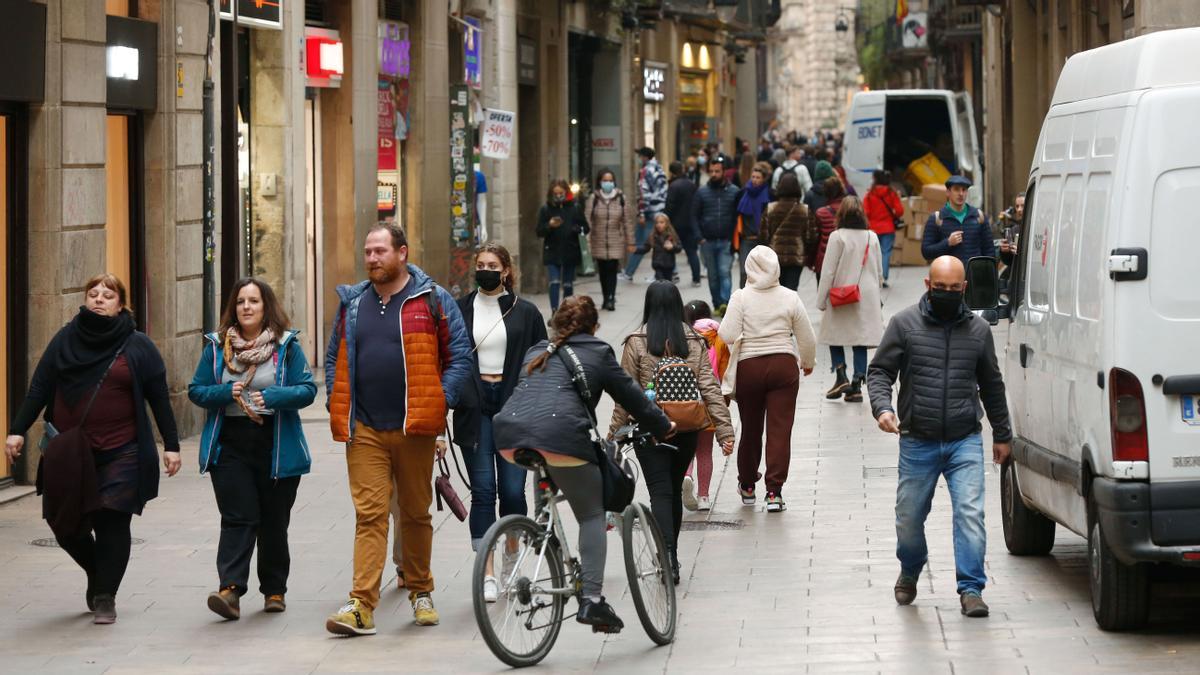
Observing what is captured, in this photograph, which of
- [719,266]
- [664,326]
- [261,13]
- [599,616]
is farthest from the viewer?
[719,266]

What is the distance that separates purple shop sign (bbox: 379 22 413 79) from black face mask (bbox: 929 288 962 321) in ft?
46.2

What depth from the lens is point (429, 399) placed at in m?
9.23

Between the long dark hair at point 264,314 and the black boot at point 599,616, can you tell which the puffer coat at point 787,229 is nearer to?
the long dark hair at point 264,314

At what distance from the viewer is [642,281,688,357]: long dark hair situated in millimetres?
10734

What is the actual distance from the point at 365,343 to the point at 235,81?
28.6ft

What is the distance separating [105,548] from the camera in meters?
9.75

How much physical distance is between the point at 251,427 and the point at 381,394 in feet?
2.67

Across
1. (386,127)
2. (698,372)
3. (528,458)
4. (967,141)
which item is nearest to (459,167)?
(386,127)

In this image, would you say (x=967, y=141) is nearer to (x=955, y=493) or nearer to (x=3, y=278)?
(x=3, y=278)

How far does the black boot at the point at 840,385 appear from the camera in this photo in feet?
59.6

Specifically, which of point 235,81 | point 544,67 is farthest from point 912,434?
point 544,67

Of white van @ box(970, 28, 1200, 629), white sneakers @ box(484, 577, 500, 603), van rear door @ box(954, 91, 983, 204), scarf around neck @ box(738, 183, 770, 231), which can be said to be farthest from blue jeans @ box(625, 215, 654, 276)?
white sneakers @ box(484, 577, 500, 603)

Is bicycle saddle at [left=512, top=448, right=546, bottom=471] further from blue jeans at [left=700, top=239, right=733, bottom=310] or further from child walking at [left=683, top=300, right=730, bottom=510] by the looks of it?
blue jeans at [left=700, top=239, right=733, bottom=310]

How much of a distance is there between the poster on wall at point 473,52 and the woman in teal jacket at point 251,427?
17.1m
